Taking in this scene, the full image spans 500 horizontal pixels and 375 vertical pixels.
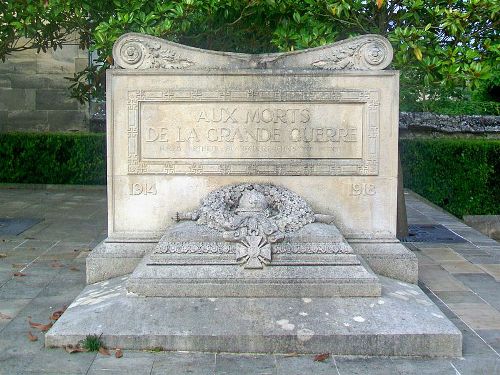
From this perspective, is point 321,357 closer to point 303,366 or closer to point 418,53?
point 303,366

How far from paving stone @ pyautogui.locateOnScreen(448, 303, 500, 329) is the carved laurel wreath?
1439 mm

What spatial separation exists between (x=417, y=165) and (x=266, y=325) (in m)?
9.57

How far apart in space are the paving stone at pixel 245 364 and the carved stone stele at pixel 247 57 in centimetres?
275

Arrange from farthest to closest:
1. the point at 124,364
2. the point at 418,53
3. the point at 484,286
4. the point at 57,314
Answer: the point at 418,53, the point at 484,286, the point at 57,314, the point at 124,364

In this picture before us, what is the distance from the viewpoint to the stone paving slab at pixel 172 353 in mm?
4262

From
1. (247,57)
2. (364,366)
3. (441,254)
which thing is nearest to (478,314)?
(364,366)

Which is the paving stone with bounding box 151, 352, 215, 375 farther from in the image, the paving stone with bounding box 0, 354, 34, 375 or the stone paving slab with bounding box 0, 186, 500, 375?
the paving stone with bounding box 0, 354, 34, 375

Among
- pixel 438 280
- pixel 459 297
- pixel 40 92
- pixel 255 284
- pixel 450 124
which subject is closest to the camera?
pixel 255 284

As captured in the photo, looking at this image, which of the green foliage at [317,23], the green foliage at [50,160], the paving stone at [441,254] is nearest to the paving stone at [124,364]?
the green foliage at [317,23]

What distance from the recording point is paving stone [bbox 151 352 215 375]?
4.19m

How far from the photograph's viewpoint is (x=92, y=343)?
4.50 metres

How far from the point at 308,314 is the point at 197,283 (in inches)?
35.3

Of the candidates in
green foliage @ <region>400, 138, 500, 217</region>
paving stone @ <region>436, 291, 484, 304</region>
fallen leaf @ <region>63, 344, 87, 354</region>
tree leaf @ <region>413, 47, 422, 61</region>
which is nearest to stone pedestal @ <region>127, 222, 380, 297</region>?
fallen leaf @ <region>63, 344, 87, 354</region>

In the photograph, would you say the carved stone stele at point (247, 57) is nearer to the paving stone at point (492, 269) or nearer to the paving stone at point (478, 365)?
the paving stone at point (492, 269)
